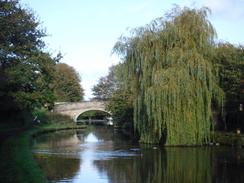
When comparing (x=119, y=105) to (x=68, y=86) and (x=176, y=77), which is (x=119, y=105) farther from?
(x=68, y=86)

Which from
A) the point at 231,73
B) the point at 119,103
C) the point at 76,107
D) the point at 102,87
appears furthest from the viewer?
the point at 102,87

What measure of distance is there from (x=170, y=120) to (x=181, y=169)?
713 centimetres

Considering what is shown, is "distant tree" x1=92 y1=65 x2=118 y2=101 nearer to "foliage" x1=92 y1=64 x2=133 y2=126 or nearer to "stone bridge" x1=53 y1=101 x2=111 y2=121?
"stone bridge" x1=53 y1=101 x2=111 y2=121

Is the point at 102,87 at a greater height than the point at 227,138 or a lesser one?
greater

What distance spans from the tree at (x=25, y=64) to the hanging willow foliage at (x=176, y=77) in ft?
35.7

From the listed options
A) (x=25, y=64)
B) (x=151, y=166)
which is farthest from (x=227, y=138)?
(x=25, y=64)

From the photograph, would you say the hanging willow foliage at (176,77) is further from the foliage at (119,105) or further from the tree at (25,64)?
the foliage at (119,105)

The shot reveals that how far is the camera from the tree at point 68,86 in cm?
7638

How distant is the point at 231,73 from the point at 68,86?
5727 centimetres

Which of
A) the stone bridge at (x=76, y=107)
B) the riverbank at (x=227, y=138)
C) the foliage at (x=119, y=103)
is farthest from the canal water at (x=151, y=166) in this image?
the stone bridge at (x=76, y=107)

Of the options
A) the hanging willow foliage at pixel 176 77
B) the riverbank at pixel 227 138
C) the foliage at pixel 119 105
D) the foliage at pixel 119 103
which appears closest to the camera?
the hanging willow foliage at pixel 176 77

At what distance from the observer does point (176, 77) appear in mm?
22422

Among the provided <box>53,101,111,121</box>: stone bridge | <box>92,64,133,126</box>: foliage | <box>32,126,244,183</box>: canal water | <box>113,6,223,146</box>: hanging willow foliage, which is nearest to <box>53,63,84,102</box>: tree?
<box>53,101,111,121</box>: stone bridge

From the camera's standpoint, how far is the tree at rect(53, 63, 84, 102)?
76.4 metres
